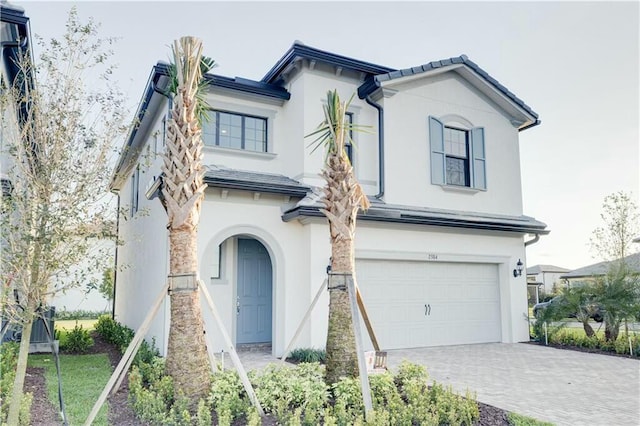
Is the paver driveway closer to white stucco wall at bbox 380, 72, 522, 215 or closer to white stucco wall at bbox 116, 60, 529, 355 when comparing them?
white stucco wall at bbox 116, 60, 529, 355

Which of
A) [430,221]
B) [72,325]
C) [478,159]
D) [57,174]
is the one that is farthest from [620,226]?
[72,325]

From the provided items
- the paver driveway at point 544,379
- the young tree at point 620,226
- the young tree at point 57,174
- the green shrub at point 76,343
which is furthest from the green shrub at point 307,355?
the young tree at point 620,226

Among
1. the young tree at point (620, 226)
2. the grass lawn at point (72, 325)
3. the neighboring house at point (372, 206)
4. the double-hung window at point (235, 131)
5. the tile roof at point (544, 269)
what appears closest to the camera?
the neighboring house at point (372, 206)

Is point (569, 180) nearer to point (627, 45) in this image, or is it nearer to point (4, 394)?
point (627, 45)

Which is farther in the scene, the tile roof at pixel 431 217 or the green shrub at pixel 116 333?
the green shrub at pixel 116 333

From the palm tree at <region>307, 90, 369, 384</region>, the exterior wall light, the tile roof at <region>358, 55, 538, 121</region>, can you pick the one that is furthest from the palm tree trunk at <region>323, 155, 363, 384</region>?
the exterior wall light

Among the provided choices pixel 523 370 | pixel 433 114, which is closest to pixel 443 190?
pixel 433 114

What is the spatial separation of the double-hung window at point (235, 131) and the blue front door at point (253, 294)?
2554mm

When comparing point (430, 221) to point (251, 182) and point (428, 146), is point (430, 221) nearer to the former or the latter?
point (428, 146)

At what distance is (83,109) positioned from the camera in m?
6.79

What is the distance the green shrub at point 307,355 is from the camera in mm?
9923

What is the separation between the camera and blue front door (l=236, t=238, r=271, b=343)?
1230 cm

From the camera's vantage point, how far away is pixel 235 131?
12.2 metres

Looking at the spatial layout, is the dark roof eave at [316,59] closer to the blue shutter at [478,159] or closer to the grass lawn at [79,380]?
the blue shutter at [478,159]
